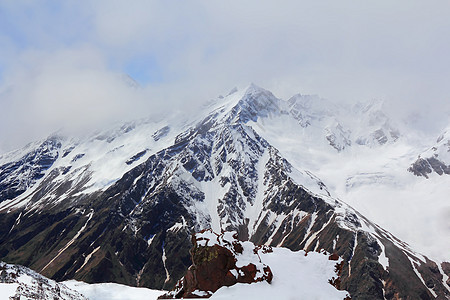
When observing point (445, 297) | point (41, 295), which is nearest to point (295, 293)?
point (41, 295)

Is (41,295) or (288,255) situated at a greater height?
(288,255)

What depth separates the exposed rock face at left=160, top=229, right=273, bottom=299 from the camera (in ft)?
152

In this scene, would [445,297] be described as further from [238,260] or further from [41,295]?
[41,295]

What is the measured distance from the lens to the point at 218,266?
160 feet

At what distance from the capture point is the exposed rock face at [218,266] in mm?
46312

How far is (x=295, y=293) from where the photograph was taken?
138 ft

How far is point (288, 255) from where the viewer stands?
5975 centimetres

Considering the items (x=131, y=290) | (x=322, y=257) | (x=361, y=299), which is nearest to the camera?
(x=322, y=257)

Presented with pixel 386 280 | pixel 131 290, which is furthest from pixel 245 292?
pixel 386 280

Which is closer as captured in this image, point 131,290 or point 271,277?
point 271,277

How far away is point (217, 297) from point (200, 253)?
1217cm

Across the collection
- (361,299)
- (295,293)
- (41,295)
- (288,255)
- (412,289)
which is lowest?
(41,295)

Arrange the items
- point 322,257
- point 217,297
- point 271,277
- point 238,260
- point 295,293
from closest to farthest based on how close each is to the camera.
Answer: point 217,297
point 295,293
point 271,277
point 238,260
point 322,257

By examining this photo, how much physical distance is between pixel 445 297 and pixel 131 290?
20581 cm
